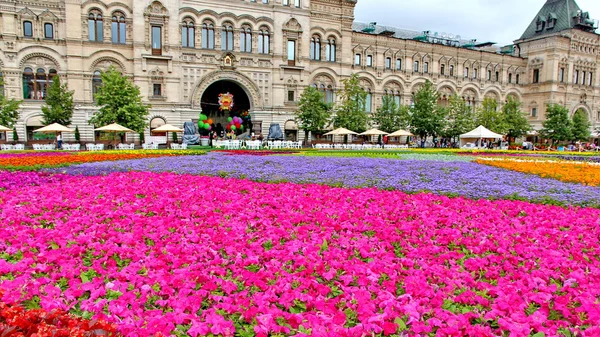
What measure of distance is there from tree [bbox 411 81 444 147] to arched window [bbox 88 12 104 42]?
34124 mm

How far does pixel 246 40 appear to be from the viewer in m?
45.6

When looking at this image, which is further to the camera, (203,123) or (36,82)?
(203,123)

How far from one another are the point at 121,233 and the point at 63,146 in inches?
1203

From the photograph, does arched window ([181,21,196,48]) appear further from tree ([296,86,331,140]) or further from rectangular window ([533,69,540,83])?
rectangular window ([533,69,540,83])

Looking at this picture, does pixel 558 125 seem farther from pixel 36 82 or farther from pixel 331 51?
pixel 36 82

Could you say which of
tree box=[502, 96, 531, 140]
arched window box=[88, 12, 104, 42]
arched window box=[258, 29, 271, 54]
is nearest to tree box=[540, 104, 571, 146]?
tree box=[502, 96, 531, 140]

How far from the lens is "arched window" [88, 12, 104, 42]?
40406mm

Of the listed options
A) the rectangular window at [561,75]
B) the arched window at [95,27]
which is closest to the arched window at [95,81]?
the arched window at [95,27]

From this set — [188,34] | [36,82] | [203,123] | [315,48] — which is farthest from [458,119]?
[36,82]

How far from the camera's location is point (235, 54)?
44812mm

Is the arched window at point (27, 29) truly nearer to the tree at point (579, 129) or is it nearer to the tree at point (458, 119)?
the tree at point (458, 119)

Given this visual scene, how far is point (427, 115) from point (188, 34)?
27.9 metres

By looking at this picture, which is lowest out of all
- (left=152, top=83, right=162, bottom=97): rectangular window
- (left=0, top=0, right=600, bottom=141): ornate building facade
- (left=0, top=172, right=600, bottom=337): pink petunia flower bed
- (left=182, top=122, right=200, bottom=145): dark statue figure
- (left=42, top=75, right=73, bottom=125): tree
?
(left=0, top=172, right=600, bottom=337): pink petunia flower bed

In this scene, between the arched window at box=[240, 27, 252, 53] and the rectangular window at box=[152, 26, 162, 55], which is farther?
the arched window at box=[240, 27, 252, 53]
